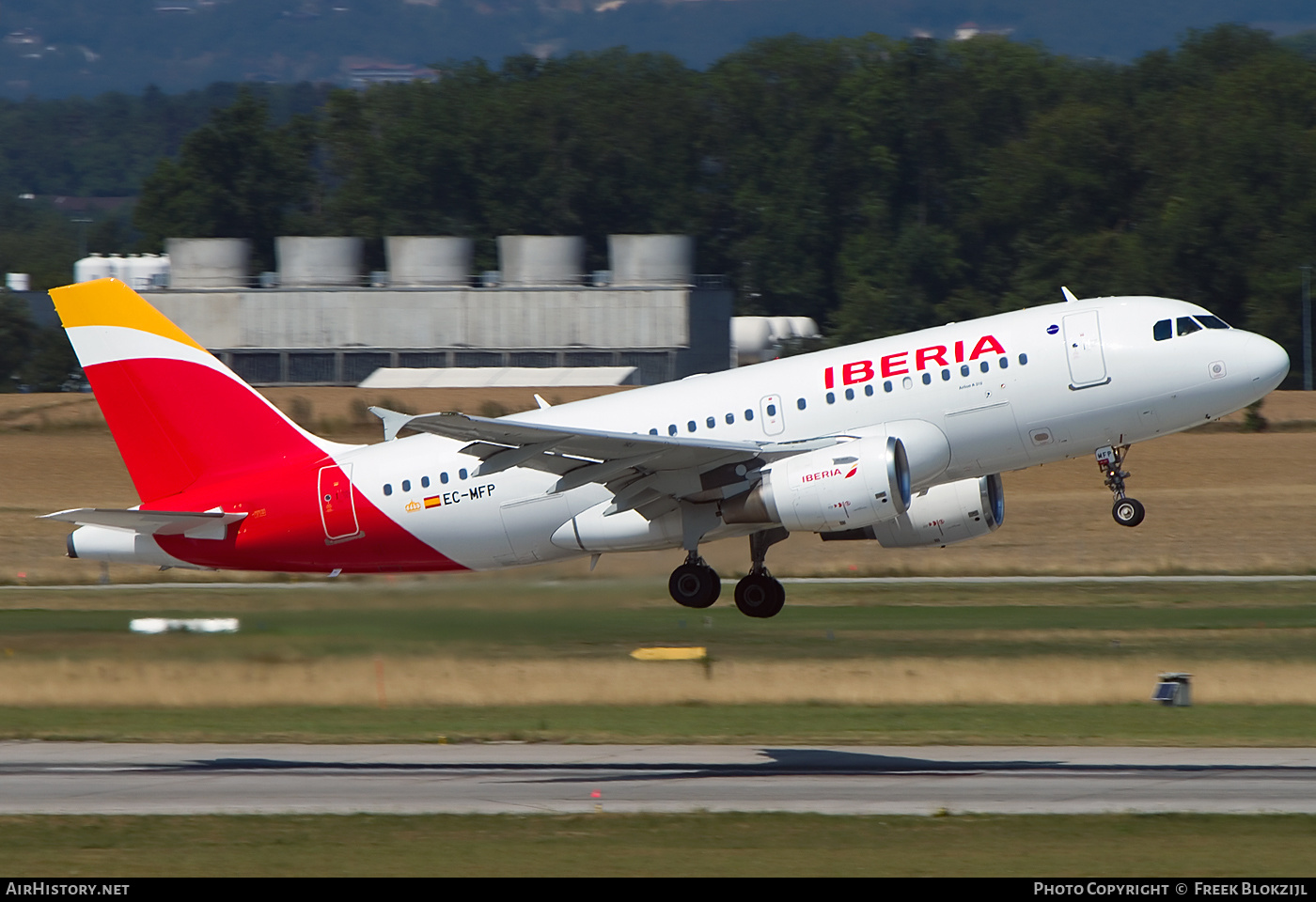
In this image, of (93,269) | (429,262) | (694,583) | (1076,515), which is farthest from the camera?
(93,269)

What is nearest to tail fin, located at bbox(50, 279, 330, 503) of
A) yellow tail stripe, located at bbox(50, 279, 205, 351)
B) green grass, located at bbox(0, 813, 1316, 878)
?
yellow tail stripe, located at bbox(50, 279, 205, 351)

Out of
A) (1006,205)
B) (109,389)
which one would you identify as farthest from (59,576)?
(1006,205)

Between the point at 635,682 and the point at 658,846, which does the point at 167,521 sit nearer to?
the point at 635,682

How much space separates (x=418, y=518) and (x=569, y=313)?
76.5 m

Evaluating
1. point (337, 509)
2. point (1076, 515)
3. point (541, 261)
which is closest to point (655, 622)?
point (337, 509)

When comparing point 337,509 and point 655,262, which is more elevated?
point 655,262

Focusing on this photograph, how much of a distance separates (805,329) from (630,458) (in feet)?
324

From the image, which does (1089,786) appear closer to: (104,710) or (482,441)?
(482,441)

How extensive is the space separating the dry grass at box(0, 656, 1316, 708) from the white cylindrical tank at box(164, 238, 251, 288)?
73063mm

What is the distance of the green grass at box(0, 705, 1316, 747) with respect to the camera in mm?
36844

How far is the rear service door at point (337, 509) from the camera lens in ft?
117

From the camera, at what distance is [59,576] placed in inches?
2662

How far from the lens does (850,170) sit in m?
147

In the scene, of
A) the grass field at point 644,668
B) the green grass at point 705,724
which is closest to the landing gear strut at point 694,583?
the grass field at point 644,668
